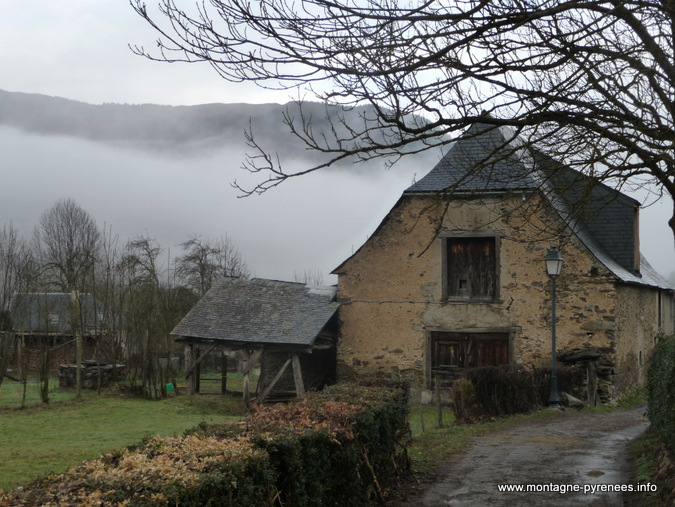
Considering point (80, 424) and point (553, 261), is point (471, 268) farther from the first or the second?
point (80, 424)

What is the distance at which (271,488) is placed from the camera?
550 cm

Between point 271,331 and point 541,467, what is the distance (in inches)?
476

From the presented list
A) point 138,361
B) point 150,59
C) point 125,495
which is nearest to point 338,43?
point 150,59

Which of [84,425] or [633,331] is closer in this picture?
[84,425]

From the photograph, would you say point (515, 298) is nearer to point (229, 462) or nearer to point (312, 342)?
point (312, 342)

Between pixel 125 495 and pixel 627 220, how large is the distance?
19618mm

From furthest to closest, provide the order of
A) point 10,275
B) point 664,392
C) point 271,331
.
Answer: point 10,275 < point 271,331 < point 664,392

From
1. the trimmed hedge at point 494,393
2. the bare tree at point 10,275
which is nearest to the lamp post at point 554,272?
the trimmed hedge at point 494,393

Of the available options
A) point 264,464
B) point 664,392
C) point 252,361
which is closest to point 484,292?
point 252,361

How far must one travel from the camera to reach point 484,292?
2027 centimetres

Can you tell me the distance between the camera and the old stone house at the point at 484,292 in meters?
19.0

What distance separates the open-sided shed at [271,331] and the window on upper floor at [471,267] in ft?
11.4

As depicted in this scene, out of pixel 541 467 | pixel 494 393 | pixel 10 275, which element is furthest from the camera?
pixel 10 275

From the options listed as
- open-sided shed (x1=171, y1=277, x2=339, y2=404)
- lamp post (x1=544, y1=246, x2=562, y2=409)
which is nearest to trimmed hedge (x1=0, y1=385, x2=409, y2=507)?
lamp post (x1=544, y1=246, x2=562, y2=409)
